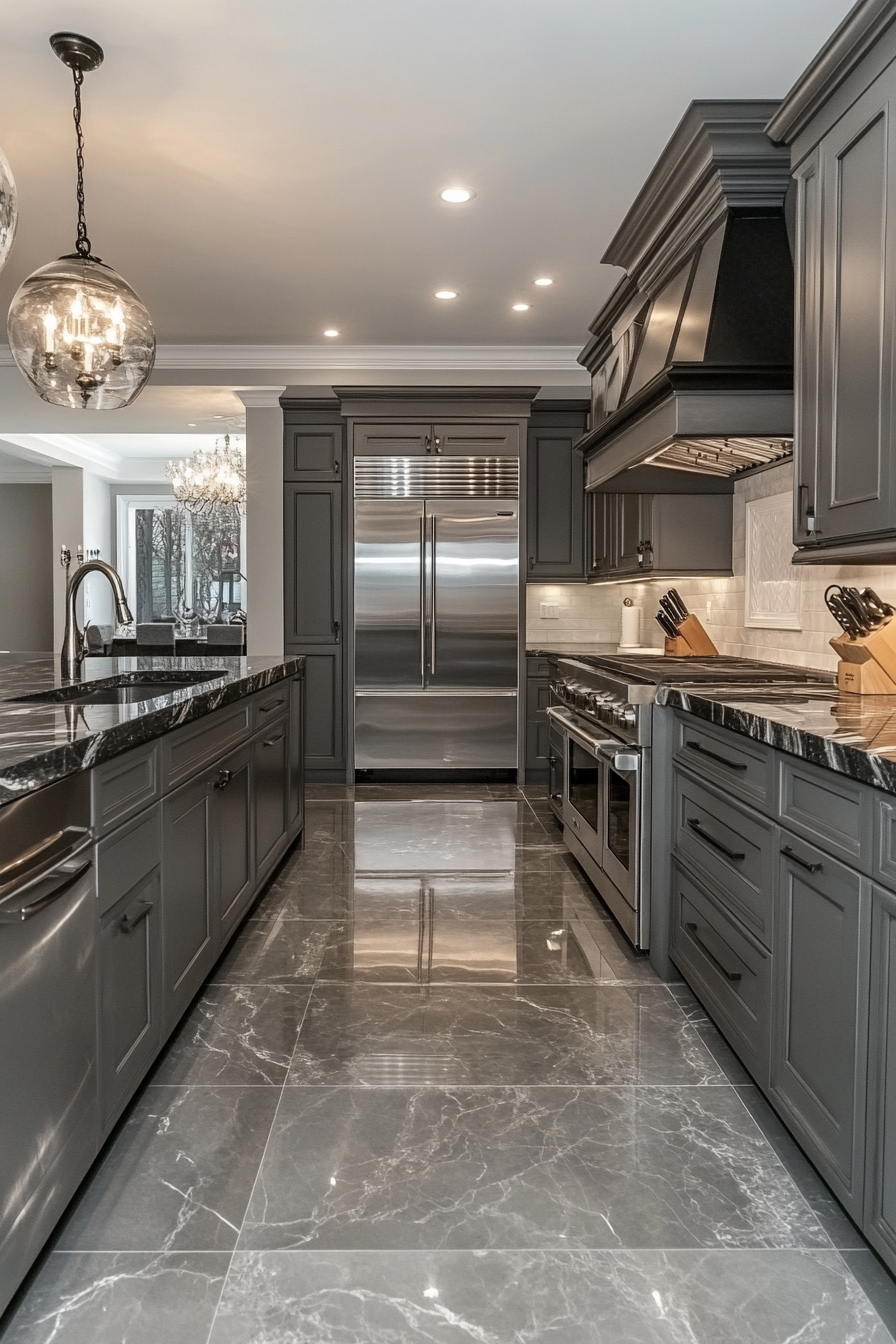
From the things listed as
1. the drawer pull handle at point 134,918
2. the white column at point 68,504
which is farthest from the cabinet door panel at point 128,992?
the white column at point 68,504

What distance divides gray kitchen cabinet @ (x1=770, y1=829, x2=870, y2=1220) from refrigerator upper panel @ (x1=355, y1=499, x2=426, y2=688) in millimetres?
4413

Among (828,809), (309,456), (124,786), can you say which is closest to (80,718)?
(124,786)

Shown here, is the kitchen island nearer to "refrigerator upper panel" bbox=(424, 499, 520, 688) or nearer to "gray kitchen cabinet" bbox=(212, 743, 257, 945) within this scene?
"gray kitchen cabinet" bbox=(212, 743, 257, 945)

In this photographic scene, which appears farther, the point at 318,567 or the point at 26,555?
the point at 26,555

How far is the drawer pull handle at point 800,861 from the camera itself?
1787mm

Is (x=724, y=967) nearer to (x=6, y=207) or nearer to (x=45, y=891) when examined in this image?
(x=45, y=891)

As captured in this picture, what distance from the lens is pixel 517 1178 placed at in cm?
186

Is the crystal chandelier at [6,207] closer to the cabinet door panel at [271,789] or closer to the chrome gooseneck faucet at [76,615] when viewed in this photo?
the chrome gooseneck faucet at [76,615]

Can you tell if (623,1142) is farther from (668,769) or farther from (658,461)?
(658,461)

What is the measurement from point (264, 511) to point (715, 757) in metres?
4.51

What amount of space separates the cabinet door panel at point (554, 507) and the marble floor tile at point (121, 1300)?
5.24 metres

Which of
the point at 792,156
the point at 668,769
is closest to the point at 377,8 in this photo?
the point at 792,156

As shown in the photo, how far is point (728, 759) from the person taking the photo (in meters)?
2.37

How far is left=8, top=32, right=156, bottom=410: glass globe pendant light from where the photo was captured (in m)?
2.75
